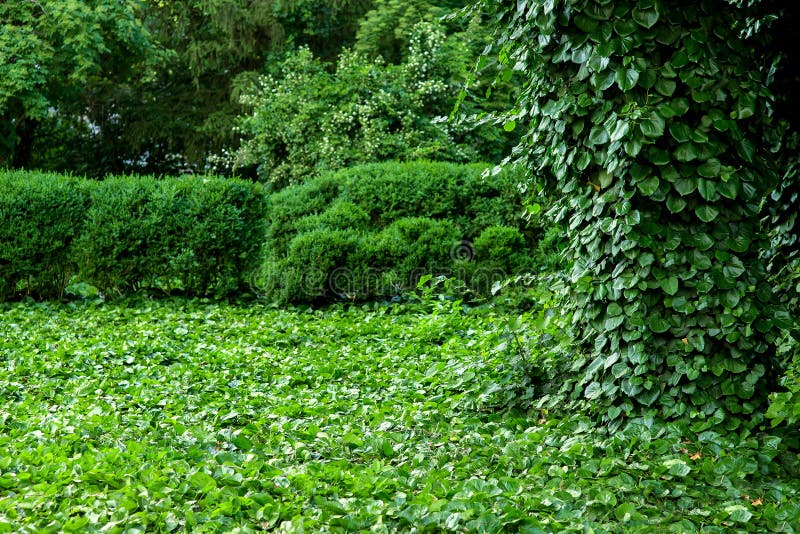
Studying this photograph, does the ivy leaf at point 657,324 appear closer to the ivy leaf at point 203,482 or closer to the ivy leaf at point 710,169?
the ivy leaf at point 710,169

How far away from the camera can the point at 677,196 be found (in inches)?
137

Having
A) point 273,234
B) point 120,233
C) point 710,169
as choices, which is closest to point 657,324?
point 710,169

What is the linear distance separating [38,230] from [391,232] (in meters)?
3.54

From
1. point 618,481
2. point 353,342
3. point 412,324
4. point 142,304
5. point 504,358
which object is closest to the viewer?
point 618,481

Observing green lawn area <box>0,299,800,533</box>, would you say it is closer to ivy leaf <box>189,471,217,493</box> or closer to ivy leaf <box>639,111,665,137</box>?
ivy leaf <box>189,471,217,493</box>

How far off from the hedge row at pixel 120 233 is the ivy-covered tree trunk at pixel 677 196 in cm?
507

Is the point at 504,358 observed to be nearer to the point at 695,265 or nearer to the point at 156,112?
the point at 695,265

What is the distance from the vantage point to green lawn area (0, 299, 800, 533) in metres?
2.87

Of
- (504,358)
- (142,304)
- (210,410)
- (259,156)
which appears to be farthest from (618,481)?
(259,156)

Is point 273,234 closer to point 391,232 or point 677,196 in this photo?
point 391,232

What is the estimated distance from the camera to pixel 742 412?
3451 millimetres

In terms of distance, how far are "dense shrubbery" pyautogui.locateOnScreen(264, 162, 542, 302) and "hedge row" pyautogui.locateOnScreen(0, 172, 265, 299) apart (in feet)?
1.74

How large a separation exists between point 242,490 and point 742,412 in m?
2.19

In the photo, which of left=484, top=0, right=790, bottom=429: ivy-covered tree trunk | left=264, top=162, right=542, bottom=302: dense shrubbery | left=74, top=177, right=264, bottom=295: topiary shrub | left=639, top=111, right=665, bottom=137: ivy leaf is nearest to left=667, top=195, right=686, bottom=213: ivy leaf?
left=484, top=0, right=790, bottom=429: ivy-covered tree trunk
